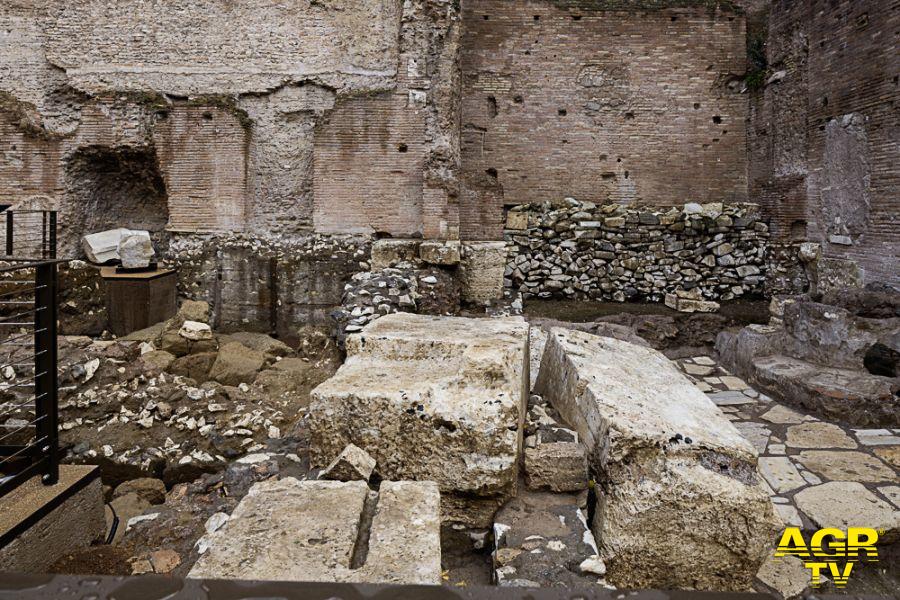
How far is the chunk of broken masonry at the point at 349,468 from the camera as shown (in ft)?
7.97

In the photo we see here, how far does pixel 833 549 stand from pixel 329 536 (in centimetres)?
284

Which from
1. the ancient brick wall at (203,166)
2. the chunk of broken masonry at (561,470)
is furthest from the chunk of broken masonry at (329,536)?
the ancient brick wall at (203,166)

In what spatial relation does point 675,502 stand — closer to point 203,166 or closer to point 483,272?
point 483,272

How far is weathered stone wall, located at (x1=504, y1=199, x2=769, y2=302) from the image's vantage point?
28.7 feet

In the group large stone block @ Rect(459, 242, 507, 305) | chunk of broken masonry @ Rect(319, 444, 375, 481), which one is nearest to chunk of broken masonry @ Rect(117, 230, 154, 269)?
large stone block @ Rect(459, 242, 507, 305)

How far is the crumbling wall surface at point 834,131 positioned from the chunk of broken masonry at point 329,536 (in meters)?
7.29

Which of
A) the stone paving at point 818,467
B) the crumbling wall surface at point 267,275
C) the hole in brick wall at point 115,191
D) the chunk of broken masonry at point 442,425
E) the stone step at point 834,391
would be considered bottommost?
the stone paving at point 818,467

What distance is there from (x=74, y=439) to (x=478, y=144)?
6.73 meters

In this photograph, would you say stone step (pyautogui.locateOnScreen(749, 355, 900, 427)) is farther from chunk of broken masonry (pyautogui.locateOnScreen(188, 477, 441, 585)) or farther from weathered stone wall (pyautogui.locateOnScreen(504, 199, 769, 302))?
chunk of broken masonry (pyautogui.locateOnScreen(188, 477, 441, 585))

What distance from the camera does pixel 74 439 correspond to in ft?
14.3

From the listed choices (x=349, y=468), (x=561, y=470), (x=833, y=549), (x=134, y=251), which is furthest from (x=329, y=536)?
(x=134, y=251)

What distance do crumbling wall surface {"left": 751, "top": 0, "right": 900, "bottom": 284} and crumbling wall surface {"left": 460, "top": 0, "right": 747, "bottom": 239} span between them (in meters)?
0.65

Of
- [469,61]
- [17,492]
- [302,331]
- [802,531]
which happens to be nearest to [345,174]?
[302,331]

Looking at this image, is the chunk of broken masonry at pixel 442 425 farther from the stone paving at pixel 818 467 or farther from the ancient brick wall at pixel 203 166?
the ancient brick wall at pixel 203 166
